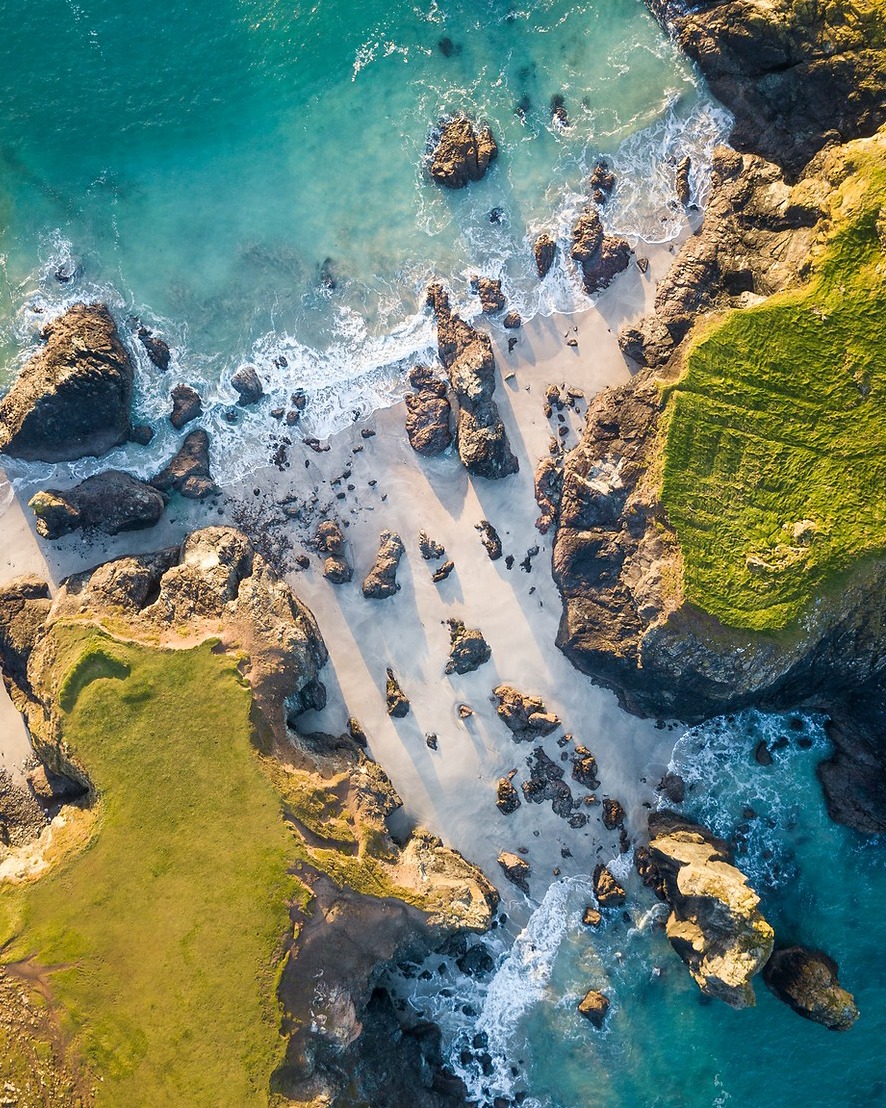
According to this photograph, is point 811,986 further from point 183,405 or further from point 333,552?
point 183,405

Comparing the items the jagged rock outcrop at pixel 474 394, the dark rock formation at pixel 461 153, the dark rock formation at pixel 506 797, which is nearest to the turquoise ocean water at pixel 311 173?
the dark rock formation at pixel 461 153

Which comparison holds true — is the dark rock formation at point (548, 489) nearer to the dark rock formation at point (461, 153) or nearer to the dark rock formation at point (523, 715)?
the dark rock formation at point (523, 715)

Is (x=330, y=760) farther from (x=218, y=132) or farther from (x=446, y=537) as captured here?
(x=218, y=132)

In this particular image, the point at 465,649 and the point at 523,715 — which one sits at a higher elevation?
the point at 465,649

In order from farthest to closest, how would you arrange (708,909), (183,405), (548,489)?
(183,405) → (548,489) → (708,909)

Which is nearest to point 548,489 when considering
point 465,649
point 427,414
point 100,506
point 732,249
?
point 427,414

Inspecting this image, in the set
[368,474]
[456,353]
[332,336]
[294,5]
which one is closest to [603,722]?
[368,474]

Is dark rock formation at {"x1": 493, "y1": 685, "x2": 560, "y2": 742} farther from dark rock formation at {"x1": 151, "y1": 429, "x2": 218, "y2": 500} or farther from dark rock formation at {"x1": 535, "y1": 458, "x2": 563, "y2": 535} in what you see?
dark rock formation at {"x1": 151, "y1": 429, "x2": 218, "y2": 500}
